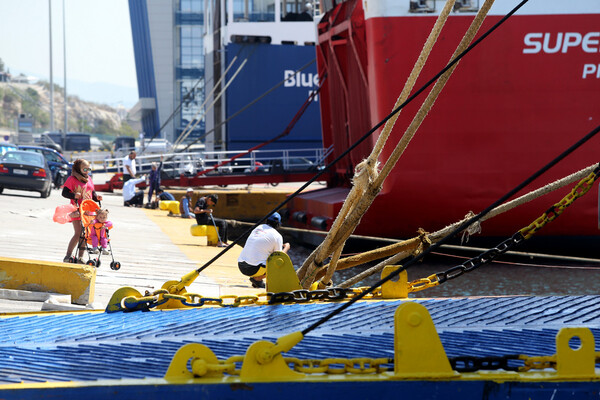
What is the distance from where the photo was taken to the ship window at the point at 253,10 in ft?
94.5

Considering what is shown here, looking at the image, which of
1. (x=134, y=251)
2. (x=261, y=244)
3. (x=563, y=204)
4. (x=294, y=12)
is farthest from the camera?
(x=294, y=12)

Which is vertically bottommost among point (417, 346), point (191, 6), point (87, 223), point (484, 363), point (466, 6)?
point (484, 363)

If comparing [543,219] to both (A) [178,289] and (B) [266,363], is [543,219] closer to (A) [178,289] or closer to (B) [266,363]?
(B) [266,363]

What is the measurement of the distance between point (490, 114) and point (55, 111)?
131297 millimetres

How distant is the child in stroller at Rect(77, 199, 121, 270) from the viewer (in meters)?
9.78

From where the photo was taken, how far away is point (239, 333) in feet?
15.8

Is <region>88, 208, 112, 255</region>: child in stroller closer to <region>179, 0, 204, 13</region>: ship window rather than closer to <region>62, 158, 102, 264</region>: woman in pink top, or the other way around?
<region>62, 158, 102, 264</region>: woman in pink top

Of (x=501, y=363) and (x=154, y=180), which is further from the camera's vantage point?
(x=154, y=180)

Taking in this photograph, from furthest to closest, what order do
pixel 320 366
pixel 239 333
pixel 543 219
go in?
pixel 543 219
pixel 239 333
pixel 320 366

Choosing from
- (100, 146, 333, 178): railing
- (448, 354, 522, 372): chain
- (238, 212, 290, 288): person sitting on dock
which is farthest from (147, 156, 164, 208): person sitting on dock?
(448, 354, 522, 372): chain

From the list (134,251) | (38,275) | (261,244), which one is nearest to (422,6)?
(261,244)

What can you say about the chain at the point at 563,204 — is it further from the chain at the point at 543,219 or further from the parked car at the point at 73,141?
the parked car at the point at 73,141

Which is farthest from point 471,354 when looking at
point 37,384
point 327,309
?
point 37,384

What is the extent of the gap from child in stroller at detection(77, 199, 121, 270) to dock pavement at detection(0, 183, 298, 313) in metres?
0.27
